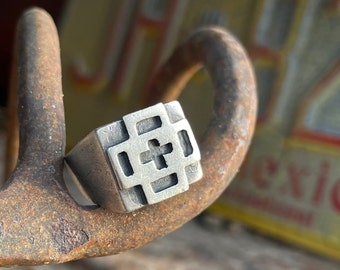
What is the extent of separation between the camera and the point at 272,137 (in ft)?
6.91

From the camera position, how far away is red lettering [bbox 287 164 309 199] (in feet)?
6.64

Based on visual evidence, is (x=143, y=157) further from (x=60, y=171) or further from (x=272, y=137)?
(x=272, y=137)

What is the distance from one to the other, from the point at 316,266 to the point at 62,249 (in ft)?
4.78

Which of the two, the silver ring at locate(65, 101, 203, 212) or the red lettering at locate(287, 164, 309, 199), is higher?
the silver ring at locate(65, 101, 203, 212)

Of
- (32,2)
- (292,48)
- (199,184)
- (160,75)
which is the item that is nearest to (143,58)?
(292,48)

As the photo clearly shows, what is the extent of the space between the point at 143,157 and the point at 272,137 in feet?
5.06

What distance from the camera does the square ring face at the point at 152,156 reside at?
0.59 metres

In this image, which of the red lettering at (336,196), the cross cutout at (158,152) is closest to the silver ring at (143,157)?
the cross cutout at (158,152)

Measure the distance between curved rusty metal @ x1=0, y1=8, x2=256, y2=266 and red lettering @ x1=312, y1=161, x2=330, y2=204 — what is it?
1.24 metres

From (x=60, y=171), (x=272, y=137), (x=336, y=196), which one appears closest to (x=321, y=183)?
(x=336, y=196)

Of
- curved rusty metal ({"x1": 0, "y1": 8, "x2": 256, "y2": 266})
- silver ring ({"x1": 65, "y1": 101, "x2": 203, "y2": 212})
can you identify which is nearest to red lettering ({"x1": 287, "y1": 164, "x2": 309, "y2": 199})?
curved rusty metal ({"x1": 0, "y1": 8, "x2": 256, "y2": 266})

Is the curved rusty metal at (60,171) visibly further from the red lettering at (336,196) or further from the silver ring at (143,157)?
the red lettering at (336,196)

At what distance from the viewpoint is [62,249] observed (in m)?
0.62

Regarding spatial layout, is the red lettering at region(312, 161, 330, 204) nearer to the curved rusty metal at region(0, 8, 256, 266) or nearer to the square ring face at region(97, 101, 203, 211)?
the curved rusty metal at region(0, 8, 256, 266)
